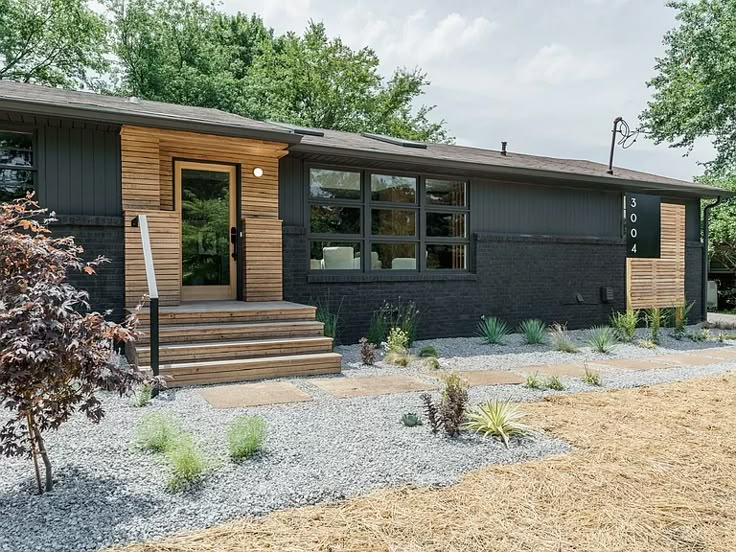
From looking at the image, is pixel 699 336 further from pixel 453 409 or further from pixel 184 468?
pixel 184 468

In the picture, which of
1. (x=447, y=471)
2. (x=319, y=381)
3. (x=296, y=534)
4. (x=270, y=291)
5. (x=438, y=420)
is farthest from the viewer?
(x=270, y=291)

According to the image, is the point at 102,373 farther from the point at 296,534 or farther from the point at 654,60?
the point at 654,60

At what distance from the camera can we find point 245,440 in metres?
3.15

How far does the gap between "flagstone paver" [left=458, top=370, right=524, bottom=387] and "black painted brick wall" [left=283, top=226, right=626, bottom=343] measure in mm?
2329

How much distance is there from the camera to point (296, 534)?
234 centimetres

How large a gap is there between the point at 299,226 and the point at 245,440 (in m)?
4.82

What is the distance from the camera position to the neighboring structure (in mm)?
6008

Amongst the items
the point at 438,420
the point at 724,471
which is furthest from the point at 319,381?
the point at 724,471

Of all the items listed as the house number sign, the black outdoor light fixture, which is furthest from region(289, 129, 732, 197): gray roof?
the black outdoor light fixture

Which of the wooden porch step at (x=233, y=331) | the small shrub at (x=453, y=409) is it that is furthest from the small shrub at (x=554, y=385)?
the wooden porch step at (x=233, y=331)

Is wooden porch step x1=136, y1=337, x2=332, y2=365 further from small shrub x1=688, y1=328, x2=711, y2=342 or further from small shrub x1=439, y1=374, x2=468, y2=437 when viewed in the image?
small shrub x1=688, y1=328, x2=711, y2=342

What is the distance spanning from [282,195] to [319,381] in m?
3.09

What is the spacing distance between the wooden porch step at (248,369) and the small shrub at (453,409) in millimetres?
2292

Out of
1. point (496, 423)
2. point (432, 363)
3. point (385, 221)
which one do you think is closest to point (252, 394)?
point (496, 423)
